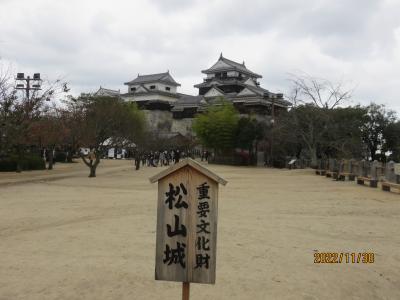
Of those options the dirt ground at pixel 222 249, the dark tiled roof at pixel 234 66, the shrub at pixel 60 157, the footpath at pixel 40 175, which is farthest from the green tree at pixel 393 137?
the shrub at pixel 60 157

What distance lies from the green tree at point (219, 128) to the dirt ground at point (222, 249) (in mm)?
31935

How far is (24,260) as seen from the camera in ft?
22.1

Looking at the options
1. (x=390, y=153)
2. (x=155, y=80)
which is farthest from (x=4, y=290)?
(x=155, y=80)

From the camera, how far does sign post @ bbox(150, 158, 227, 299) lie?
4.08m

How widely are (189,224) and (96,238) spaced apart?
15.6 ft

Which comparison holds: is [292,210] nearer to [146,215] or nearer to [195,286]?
[146,215]

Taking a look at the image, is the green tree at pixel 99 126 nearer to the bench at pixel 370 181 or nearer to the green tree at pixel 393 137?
the bench at pixel 370 181

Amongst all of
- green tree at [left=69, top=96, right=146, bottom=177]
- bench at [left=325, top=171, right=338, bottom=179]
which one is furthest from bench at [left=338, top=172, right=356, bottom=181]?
green tree at [left=69, top=96, right=146, bottom=177]

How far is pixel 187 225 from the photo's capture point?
412 centimetres

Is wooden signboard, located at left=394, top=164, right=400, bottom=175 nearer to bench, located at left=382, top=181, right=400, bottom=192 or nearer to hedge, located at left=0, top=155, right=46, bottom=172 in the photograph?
bench, located at left=382, top=181, right=400, bottom=192
